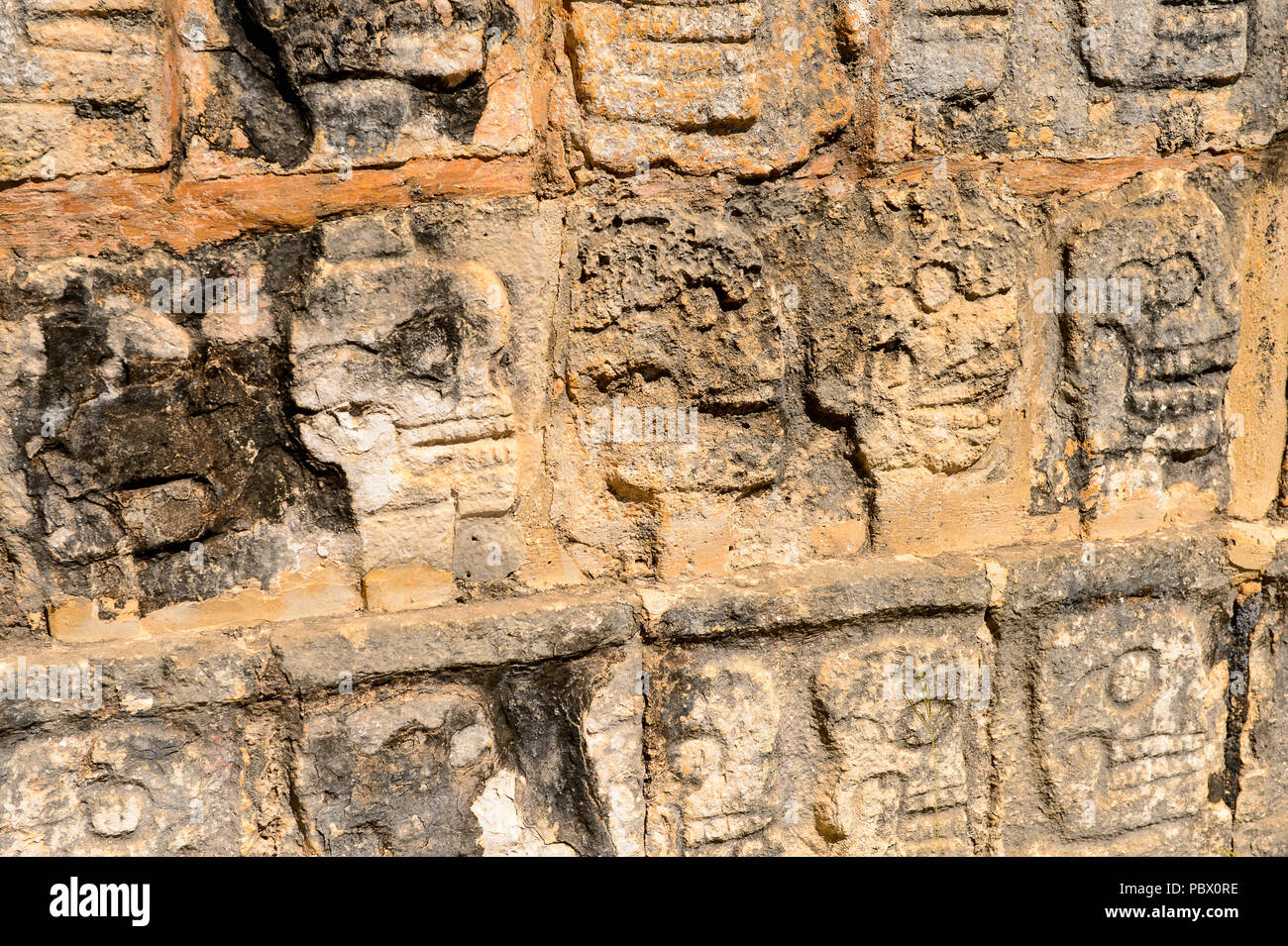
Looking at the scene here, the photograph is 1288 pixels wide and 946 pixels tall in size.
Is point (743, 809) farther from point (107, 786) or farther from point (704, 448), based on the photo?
point (107, 786)

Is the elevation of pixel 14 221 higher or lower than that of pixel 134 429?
higher

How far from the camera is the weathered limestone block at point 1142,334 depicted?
2.30 metres

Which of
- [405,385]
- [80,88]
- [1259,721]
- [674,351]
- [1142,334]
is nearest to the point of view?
[80,88]

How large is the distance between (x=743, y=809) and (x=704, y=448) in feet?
2.19

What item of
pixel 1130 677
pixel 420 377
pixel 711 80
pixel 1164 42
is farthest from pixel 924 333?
pixel 420 377

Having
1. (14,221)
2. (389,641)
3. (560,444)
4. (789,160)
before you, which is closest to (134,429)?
(14,221)

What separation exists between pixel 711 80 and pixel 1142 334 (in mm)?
997

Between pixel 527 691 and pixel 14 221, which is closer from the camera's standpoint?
pixel 14 221

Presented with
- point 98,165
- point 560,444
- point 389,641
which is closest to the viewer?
point 98,165

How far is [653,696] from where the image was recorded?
2.14m

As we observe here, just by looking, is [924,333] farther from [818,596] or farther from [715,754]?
[715,754]

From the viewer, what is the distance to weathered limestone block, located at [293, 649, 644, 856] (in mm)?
1999

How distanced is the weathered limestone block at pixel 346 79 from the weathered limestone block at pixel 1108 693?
1.30 metres

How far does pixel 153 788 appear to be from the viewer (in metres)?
1.92
